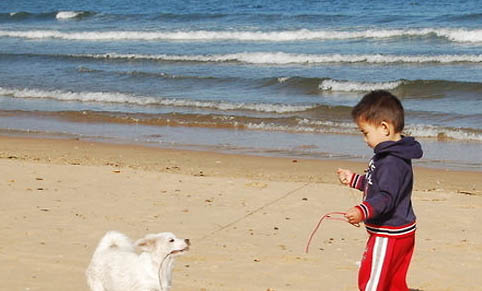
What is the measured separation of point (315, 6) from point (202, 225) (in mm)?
28661

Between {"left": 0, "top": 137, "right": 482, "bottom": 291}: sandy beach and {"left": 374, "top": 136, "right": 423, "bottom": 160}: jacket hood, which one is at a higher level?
{"left": 374, "top": 136, "right": 423, "bottom": 160}: jacket hood

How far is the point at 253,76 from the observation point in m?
19.9

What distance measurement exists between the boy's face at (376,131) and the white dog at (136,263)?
1201 mm

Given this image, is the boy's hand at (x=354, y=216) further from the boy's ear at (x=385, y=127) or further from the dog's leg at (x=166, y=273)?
the dog's leg at (x=166, y=273)

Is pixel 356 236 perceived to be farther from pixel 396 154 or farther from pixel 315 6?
pixel 315 6

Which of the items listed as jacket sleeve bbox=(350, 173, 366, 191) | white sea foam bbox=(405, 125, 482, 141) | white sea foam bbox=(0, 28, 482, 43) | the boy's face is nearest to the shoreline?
white sea foam bbox=(405, 125, 482, 141)

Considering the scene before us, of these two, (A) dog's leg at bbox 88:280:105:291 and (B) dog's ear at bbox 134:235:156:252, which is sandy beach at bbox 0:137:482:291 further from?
(B) dog's ear at bbox 134:235:156:252

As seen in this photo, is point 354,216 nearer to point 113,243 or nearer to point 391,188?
point 391,188

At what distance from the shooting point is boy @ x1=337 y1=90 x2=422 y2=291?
4629mm

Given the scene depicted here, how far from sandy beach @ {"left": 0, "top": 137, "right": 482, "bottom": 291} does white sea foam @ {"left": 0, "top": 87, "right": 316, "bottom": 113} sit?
4906 millimetres

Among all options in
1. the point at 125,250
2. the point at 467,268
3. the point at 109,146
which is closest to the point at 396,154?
the point at 125,250

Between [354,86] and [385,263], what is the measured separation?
44.5ft

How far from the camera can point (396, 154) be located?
464cm

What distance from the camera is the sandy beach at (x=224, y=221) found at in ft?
20.9
